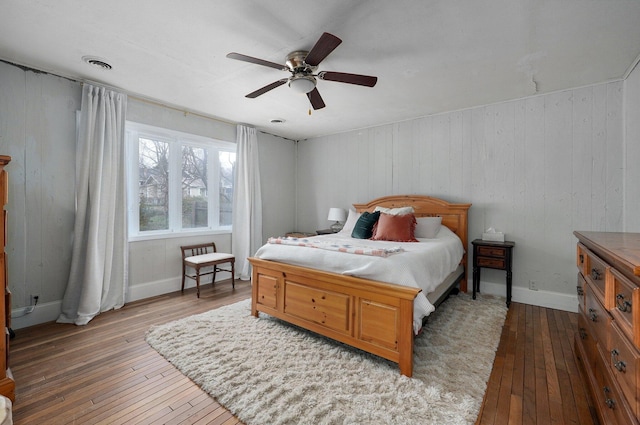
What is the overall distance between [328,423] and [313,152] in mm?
4662

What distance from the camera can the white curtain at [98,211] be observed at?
308 cm

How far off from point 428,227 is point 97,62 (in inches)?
157

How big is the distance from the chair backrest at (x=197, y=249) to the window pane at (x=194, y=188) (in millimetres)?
328

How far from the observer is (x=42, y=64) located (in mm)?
2781

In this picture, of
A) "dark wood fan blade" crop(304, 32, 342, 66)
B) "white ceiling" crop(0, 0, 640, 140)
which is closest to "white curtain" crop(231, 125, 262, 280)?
"white ceiling" crop(0, 0, 640, 140)

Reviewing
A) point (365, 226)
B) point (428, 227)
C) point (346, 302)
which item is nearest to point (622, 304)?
point (346, 302)

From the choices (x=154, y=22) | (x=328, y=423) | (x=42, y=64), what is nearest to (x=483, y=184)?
(x=328, y=423)

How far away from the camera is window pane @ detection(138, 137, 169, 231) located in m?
3.80

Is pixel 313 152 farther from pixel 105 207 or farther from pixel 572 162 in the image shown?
pixel 572 162

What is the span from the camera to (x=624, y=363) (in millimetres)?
1185

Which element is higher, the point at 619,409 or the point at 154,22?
the point at 154,22

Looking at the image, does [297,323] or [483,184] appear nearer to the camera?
[297,323]

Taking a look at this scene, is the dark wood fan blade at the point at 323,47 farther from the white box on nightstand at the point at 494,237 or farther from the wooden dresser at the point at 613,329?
the white box on nightstand at the point at 494,237

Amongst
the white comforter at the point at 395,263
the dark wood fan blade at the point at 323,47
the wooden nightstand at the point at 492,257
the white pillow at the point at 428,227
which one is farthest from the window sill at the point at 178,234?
the wooden nightstand at the point at 492,257
